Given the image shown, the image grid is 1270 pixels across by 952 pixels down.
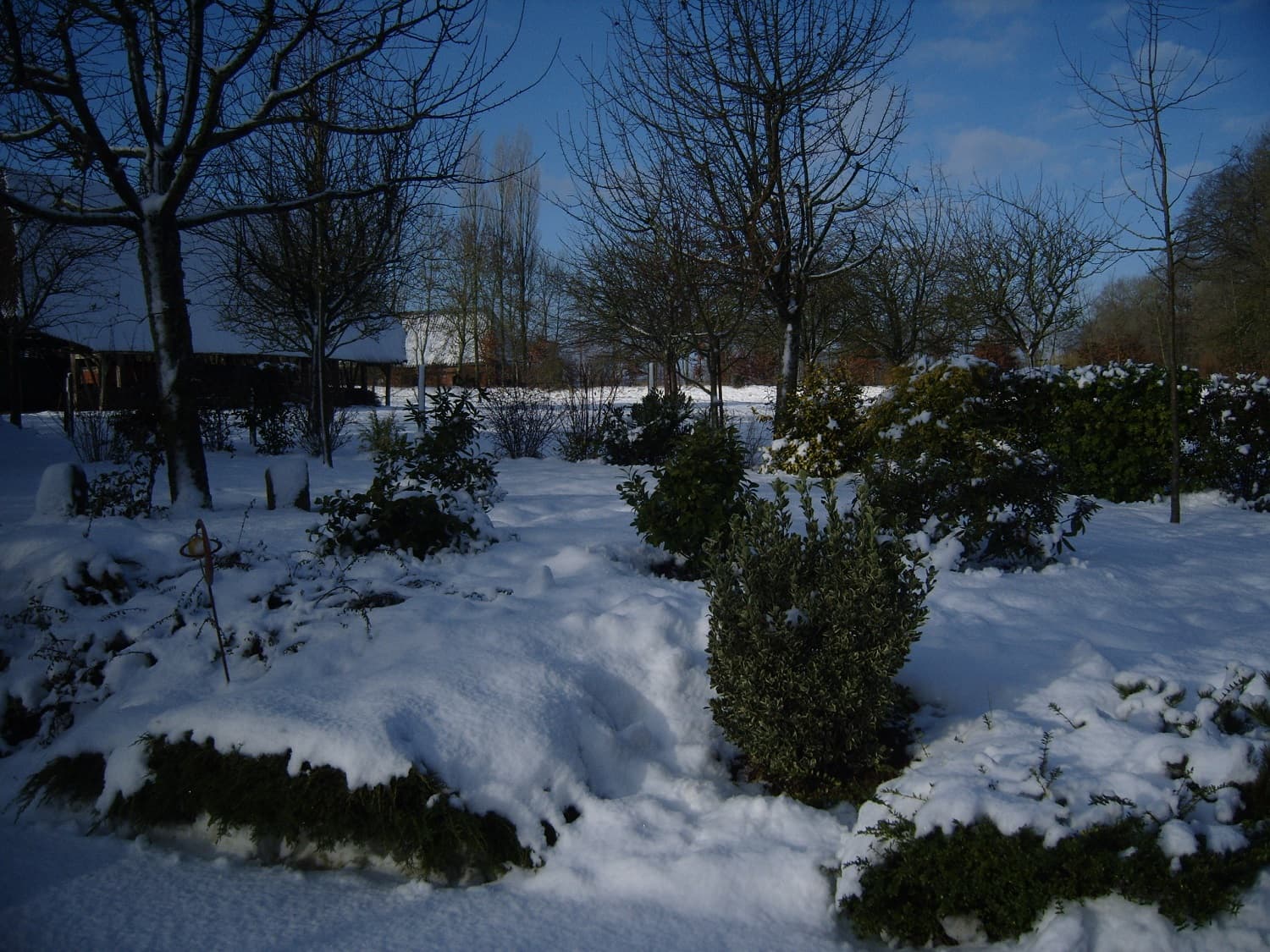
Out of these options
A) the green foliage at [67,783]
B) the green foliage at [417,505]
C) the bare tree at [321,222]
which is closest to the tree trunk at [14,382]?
the bare tree at [321,222]

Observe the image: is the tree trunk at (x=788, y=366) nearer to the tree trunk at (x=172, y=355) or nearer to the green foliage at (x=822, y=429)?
the green foliage at (x=822, y=429)

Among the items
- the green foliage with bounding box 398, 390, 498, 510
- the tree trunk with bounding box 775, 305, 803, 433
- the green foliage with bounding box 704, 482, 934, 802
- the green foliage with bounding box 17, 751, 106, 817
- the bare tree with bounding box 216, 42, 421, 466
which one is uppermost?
the bare tree with bounding box 216, 42, 421, 466

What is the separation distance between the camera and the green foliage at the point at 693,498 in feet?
14.9

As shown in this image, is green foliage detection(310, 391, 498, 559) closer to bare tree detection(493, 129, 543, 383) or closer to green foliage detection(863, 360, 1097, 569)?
green foliage detection(863, 360, 1097, 569)

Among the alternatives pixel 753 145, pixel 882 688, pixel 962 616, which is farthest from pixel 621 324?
pixel 882 688

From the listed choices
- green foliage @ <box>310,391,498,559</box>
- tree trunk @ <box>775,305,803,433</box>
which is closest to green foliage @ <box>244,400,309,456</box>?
green foliage @ <box>310,391,498,559</box>

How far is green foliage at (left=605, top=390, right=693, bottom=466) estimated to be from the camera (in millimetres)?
10945

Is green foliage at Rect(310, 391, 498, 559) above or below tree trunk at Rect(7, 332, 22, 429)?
below

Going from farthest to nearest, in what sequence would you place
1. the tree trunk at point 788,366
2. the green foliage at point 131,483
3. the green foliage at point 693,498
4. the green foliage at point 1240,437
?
the tree trunk at point 788,366, the green foliage at point 1240,437, the green foliage at point 131,483, the green foliage at point 693,498

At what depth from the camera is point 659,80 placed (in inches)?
366

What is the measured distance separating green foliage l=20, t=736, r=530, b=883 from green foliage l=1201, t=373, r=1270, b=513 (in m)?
8.28

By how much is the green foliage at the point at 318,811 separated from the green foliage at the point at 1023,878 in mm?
1153

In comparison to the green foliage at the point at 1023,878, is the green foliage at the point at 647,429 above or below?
above

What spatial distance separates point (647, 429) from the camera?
10992mm
